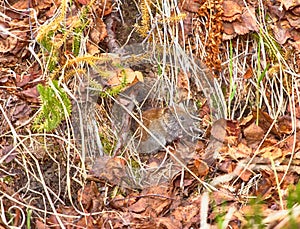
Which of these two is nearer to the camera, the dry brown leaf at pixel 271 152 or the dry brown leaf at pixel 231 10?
the dry brown leaf at pixel 271 152

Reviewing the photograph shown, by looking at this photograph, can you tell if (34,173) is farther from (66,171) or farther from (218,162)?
(218,162)

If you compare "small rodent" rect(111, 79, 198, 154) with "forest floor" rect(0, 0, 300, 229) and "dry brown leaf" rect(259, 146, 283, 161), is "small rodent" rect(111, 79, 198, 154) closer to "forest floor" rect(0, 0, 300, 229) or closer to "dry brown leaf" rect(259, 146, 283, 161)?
"forest floor" rect(0, 0, 300, 229)

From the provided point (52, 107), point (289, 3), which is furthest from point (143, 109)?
point (289, 3)

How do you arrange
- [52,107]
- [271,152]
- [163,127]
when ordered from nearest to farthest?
[52,107], [271,152], [163,127]

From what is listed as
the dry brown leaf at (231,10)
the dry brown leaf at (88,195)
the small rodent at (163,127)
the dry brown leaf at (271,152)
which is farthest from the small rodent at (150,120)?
the dry brown leaf at (231,10)

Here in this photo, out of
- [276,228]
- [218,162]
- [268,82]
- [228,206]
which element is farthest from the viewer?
[268,82]

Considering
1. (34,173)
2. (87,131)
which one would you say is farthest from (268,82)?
(34,173)

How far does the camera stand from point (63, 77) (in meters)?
2.33

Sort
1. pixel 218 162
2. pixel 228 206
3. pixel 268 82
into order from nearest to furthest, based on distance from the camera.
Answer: pixel 228 206 → pixel 218 162 → pixel 268 82

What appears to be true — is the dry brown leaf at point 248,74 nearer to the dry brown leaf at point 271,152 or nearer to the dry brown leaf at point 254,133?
the dry brown leaf at point 254,133

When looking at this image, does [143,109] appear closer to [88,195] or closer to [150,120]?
[150,120]

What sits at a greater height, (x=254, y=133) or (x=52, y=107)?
(x=52, y=107)

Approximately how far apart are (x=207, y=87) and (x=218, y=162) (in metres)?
0.35

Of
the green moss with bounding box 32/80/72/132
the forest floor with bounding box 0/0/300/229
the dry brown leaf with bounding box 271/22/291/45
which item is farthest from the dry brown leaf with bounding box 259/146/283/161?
the green moss with bounding box 32/80/72/132
